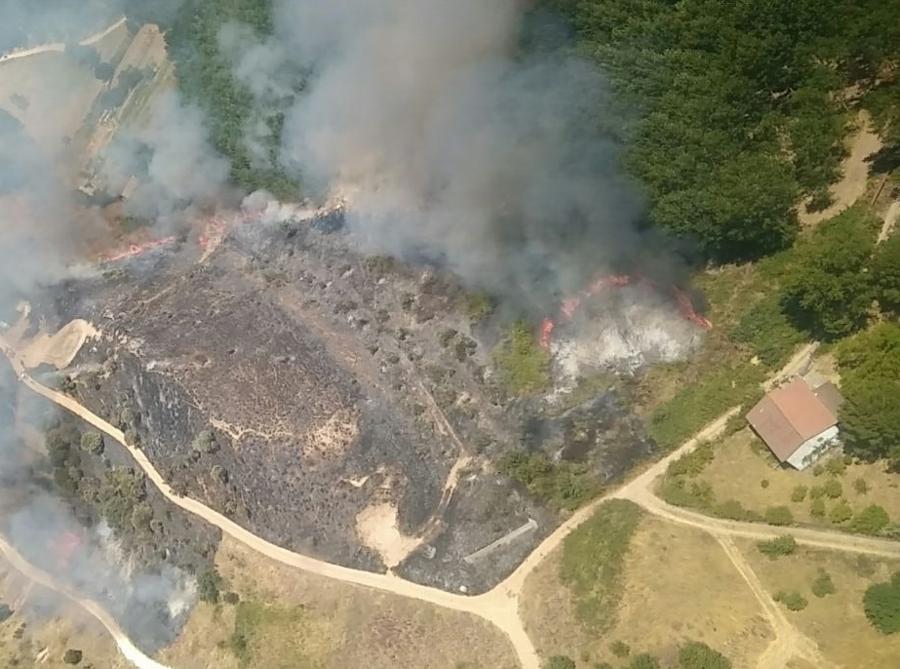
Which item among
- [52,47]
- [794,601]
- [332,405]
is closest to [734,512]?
[794,601]

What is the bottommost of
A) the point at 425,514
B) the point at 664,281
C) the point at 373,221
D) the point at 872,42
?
the point at 425,514

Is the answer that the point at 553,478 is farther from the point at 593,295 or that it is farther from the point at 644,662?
the point at 644,662

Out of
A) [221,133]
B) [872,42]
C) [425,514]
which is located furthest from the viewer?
[221,133]

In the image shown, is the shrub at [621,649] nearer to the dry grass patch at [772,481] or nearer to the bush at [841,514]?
the dry grass patch at [772,481]

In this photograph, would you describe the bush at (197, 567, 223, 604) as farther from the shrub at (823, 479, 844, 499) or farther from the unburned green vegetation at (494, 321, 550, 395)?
the shrub at (823, 479, 844, 499)

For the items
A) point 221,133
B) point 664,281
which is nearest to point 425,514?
point 664,281

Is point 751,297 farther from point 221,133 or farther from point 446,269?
point 221,133

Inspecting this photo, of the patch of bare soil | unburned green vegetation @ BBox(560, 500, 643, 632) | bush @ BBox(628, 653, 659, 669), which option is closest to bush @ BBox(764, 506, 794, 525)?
unburned green vegetation @ BBox(560, 500, 643, 632)
